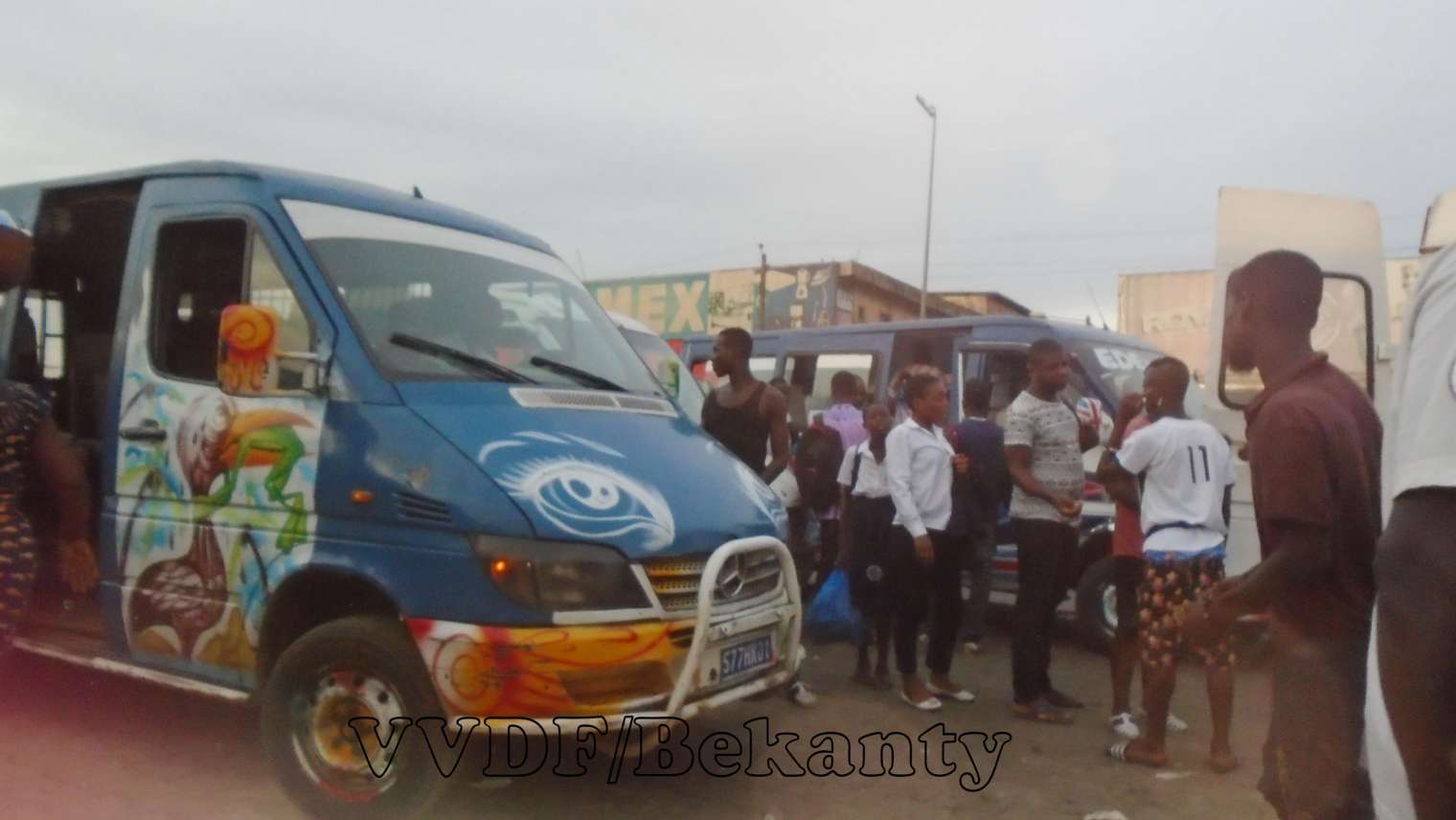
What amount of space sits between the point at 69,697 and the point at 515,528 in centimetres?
347

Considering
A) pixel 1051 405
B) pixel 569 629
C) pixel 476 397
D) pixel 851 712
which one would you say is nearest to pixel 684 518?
pixel 569 629

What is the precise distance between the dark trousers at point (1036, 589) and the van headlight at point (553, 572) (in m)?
2.69

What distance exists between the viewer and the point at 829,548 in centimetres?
779

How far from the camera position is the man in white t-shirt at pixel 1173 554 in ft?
15.5

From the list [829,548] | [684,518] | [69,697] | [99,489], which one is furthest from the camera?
[829,548]

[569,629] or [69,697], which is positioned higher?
[569,629]

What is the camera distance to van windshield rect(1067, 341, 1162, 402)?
7.90m

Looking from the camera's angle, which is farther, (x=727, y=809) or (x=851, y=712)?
(x=851, y=712)

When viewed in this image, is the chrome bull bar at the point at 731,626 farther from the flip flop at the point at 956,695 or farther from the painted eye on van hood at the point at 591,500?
the flip flop at the point at 956,695

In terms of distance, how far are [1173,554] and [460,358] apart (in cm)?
312

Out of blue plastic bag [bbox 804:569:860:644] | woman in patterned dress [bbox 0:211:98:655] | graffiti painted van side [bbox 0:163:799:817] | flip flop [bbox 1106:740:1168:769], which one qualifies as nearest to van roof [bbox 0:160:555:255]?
graffiti painted van side [bbox 0:163:799:817]

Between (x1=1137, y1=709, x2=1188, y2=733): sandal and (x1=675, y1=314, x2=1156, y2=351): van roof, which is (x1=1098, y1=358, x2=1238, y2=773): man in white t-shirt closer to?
(x1=1137, y1=709, x2=1188, y2=733): sandal

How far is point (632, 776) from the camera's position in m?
4.53

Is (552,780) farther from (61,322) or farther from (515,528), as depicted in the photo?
(61,322)
